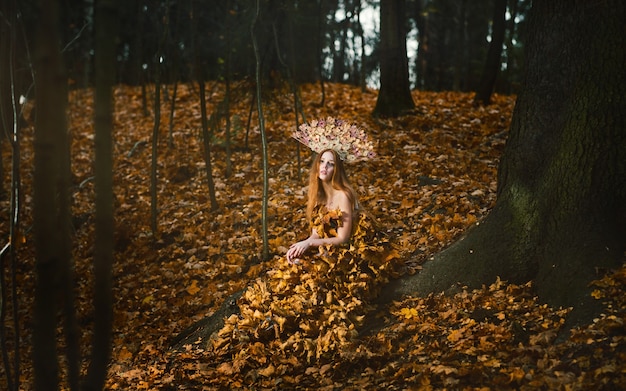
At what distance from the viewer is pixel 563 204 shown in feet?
13.5

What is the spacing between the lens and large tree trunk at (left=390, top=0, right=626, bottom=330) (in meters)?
3.95

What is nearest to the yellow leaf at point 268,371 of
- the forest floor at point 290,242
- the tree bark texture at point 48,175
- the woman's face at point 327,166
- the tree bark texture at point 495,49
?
the forest floor at point 290,242

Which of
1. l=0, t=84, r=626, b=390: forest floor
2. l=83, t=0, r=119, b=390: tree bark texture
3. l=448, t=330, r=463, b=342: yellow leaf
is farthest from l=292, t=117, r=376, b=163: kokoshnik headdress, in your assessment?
l=83, t=0, r=119, b=390: tree bark texture

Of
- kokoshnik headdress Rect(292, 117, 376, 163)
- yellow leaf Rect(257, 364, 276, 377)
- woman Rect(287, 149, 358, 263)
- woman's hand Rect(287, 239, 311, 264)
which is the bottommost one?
yellow leaf Rect(257, 364, 276, 377)

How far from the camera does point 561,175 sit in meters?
4.16

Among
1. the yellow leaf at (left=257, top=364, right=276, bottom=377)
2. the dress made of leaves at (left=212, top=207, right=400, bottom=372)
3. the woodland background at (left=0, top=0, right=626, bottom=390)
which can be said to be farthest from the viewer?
the dress made of leaves at (left=212, top=207, right=400, bottom=372)

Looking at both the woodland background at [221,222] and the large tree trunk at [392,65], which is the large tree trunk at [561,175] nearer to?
the woodland background at [221,222]

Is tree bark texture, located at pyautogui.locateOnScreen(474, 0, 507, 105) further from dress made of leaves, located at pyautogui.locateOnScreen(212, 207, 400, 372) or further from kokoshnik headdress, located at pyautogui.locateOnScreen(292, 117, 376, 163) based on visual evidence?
dress made of leaves, located at pyautogui.locateOnScreen(212, 207, 400, 372)

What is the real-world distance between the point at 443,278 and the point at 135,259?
4.69 metres

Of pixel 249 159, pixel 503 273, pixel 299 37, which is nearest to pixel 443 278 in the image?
pixel 503 273

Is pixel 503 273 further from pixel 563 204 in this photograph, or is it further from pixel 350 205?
pixel 350 205

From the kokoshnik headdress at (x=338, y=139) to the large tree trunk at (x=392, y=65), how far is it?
6.14m

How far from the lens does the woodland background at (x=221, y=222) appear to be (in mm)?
2732

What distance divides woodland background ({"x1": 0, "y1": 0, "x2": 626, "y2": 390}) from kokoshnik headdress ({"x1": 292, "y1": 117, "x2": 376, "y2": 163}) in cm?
113
